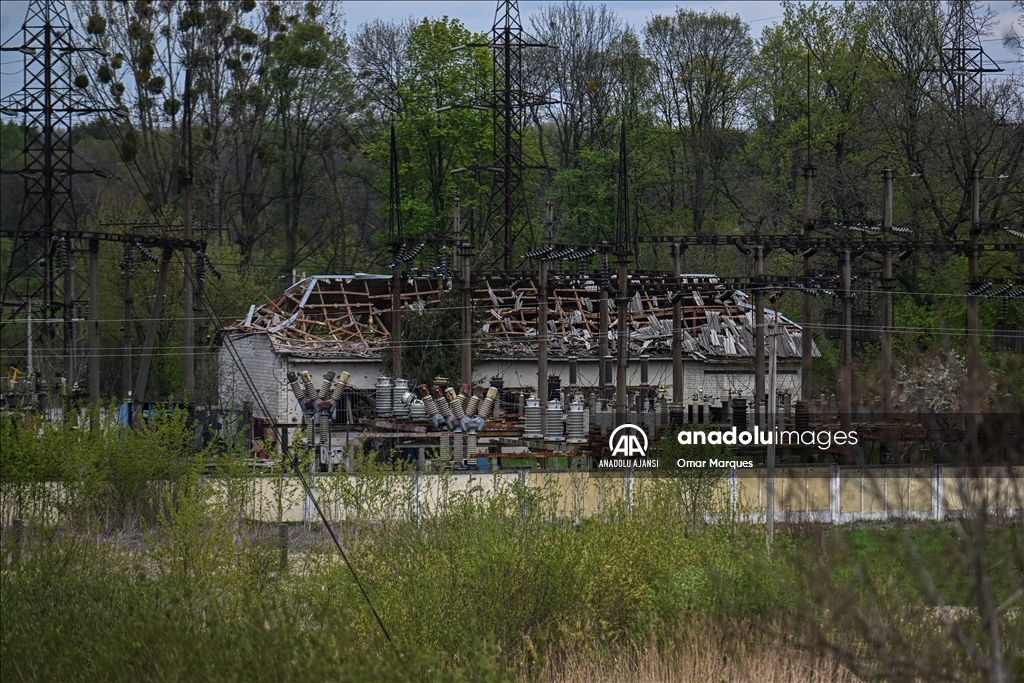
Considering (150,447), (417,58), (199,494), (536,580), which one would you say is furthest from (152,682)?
(417,58)

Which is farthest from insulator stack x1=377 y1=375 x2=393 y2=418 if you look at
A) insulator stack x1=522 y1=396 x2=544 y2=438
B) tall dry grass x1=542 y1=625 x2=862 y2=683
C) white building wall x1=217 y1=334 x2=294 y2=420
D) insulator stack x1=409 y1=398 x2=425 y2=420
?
tall dry grass x1=542 y1=625 x2=862 y2=683

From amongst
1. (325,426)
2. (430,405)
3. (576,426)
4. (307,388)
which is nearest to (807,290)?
(576,426)

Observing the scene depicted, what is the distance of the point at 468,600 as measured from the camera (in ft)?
47.8

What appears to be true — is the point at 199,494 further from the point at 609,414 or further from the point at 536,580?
the point at 609,414

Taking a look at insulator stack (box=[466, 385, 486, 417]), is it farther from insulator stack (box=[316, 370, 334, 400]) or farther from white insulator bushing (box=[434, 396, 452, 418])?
insulator stack (box=[316, 370, 334, 400])

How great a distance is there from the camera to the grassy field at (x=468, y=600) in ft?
34.1

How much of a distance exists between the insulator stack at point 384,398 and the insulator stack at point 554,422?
571 cm

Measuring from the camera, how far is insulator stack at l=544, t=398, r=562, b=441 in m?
28.7

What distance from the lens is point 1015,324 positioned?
125 feet

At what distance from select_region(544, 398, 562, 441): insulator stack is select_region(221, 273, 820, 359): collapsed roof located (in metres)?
12.7

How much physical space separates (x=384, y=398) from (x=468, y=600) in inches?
740

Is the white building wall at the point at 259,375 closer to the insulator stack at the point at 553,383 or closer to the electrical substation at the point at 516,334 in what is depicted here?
the electrical substation at the point at 516,334

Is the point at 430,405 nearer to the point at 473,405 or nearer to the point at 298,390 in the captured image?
the point at 473,405

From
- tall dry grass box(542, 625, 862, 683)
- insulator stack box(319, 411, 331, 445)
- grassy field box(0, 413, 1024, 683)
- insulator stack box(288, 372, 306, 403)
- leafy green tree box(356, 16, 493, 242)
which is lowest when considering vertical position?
tall dry grass box(542, 625, 862, 683)
